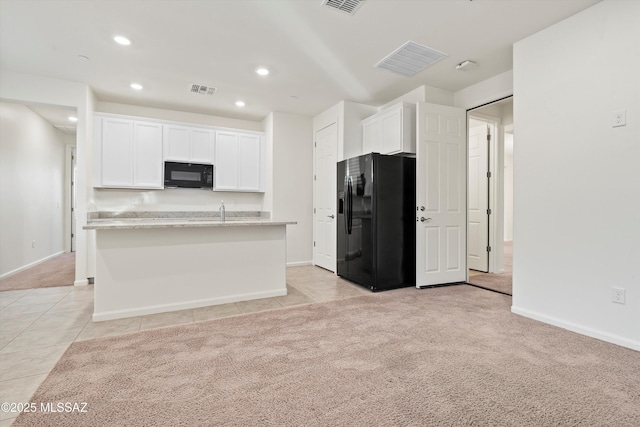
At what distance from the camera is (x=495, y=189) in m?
4.90

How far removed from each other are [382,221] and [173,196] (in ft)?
12.0

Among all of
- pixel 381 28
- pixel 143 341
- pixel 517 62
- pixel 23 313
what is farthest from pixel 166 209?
pixel 517 62

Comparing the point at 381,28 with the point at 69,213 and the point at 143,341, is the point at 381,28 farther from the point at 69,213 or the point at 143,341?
the point at 69,213

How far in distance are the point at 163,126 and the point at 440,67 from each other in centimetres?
423

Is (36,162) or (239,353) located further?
(36,162)

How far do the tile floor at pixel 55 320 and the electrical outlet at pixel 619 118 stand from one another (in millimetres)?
2824

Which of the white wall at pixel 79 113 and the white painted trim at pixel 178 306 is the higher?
the white wall at pixel 79 113

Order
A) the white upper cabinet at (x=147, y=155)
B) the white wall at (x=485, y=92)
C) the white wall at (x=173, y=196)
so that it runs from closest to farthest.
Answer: the white wall at (x=485, y=92) < the white upper cabinet at (x=147, y=155) < the white wall at (x=173, y=196)

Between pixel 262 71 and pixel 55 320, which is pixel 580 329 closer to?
pixel 262 71

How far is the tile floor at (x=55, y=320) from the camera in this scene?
188cm

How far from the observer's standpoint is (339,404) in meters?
1.58

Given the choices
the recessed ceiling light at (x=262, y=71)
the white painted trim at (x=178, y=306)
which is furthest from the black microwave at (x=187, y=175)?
the white painted trim at (x=178, y=306)

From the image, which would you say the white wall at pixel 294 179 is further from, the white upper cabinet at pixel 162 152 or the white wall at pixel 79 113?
the white wall at pixel 79 113

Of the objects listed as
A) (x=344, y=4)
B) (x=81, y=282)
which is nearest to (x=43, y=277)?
(x=81, y=282)
